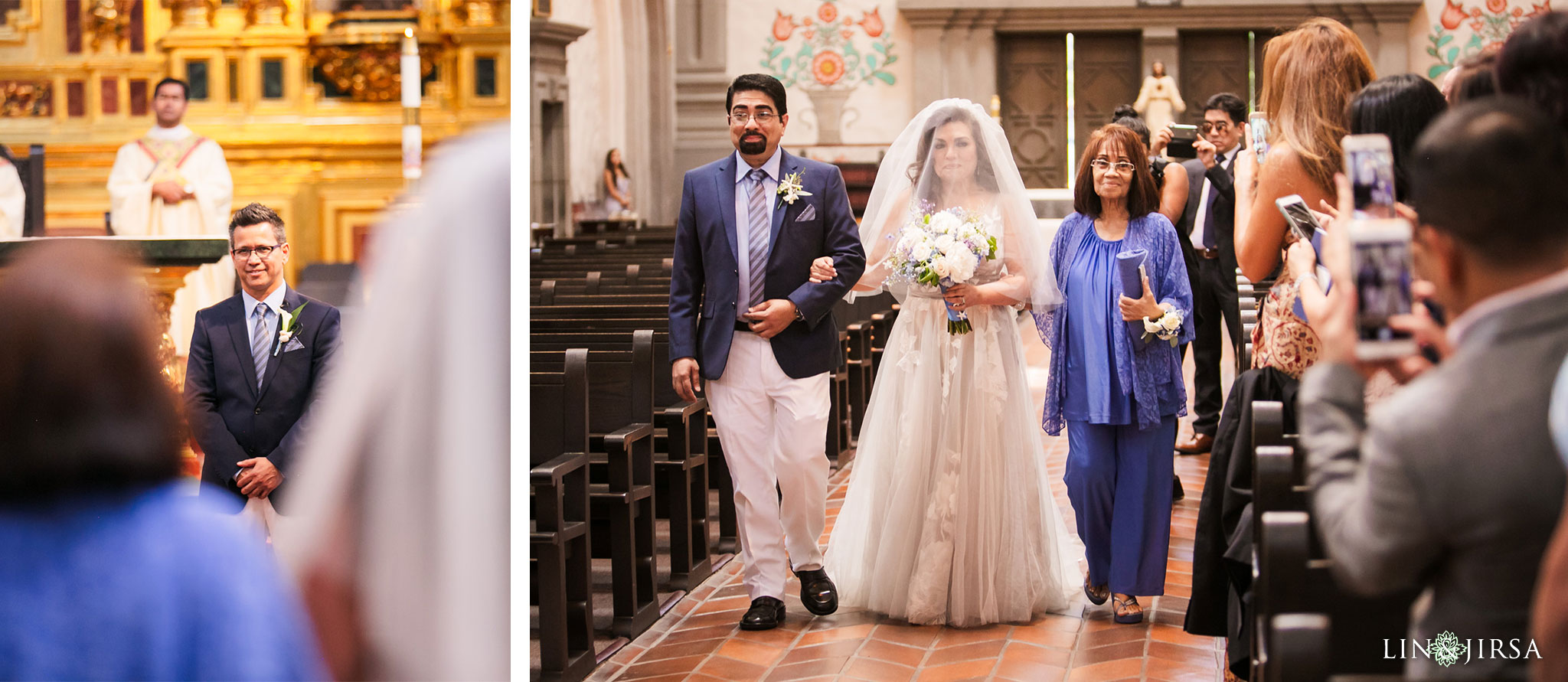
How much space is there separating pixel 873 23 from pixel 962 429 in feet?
43.5

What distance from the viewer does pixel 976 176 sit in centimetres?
453

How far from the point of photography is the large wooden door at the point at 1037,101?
17375mm

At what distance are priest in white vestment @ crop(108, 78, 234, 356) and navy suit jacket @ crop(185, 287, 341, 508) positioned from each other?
0.68 feet

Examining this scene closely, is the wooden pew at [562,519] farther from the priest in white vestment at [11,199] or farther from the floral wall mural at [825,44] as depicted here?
the floral wall mural at [825,44]

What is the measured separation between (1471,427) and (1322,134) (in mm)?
1730

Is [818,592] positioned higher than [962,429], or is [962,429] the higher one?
[962,429]

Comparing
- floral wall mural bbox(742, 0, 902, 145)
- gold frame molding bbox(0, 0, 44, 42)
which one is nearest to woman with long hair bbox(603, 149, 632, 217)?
floral wall mural bbox(742, 0, 902, 145)

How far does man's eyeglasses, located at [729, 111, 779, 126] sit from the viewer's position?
4.34 metres

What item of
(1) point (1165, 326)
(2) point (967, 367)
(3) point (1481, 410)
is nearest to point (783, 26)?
(2) point (967, 367)

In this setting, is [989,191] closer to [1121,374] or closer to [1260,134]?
[1121,374]

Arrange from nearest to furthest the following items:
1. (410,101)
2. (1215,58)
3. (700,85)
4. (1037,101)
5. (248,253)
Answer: (410,101) → (248,253) → (700,85) → (1215,58) → (1037,101)

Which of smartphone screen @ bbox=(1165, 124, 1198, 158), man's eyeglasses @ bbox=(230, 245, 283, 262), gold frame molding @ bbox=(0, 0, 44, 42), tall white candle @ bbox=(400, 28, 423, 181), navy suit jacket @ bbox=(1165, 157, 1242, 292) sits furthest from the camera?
smartphone screen @ bbox=(1165, 124, 1198, 158)

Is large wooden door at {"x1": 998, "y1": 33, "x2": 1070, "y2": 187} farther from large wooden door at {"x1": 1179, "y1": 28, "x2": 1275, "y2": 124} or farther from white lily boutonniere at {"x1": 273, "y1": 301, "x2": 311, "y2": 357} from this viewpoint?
white lily boutonniere at {"x1": 273, "y1": 301, "x2": 311, "y2": 357}

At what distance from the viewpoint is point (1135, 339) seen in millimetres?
4309
